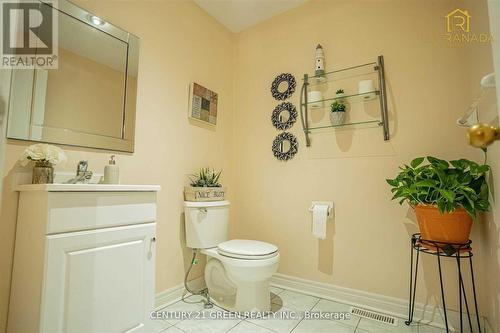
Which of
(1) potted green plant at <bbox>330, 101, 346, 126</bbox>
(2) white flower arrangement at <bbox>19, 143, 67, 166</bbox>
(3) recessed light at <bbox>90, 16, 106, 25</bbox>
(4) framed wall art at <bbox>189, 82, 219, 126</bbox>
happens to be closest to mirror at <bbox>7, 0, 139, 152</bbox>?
(3) recessed light at <bbox>90, 16, 106, 25</bbox>

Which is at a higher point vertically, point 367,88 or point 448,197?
point 367,88

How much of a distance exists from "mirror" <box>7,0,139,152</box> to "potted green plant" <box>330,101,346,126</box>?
4.53 feet

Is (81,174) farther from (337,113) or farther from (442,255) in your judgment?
(442,255)

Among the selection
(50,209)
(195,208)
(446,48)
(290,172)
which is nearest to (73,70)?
(50,209)

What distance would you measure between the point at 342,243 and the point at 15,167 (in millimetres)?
1942

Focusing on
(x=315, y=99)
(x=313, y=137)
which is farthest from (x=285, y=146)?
(x=315, y=99)

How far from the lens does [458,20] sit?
1.54m

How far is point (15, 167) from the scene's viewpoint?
1131mm

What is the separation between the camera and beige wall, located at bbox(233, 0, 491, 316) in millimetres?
1572

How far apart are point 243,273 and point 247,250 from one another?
0.13 meters

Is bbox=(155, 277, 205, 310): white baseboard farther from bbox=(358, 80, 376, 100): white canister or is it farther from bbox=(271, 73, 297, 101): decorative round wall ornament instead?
bbox=(358, 80, 376, 100): white canister

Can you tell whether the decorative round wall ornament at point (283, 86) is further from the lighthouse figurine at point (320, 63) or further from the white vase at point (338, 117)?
the white vase at point (338, 117)

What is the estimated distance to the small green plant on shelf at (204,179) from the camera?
6.24ft

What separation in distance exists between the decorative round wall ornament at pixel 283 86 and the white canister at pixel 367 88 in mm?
551
